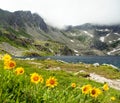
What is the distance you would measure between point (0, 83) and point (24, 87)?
97 centimetres

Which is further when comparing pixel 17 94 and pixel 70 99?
pixel 70 99

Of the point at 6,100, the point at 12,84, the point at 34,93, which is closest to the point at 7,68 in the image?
the point at 12,84

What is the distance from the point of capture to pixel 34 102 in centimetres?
758

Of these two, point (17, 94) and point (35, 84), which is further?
point (35, 84)

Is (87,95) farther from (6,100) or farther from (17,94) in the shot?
(6,100)

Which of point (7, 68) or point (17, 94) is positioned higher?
point (7, 68)

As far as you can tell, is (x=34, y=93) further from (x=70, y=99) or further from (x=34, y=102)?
(x=70, y=99)

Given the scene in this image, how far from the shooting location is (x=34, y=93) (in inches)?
314

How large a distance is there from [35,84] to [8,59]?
0.99 metres

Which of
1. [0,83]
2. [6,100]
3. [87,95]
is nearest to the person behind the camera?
[6,100]

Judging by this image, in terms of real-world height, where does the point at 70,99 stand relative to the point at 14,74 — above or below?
below

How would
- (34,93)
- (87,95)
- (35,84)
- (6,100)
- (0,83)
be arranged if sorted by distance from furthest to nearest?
(87,95), (35,84), (34,93), (0,83), (6,100)

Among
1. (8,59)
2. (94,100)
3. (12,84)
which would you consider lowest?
(94,100)

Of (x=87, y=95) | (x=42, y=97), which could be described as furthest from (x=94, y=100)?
(x=42, y=97)
